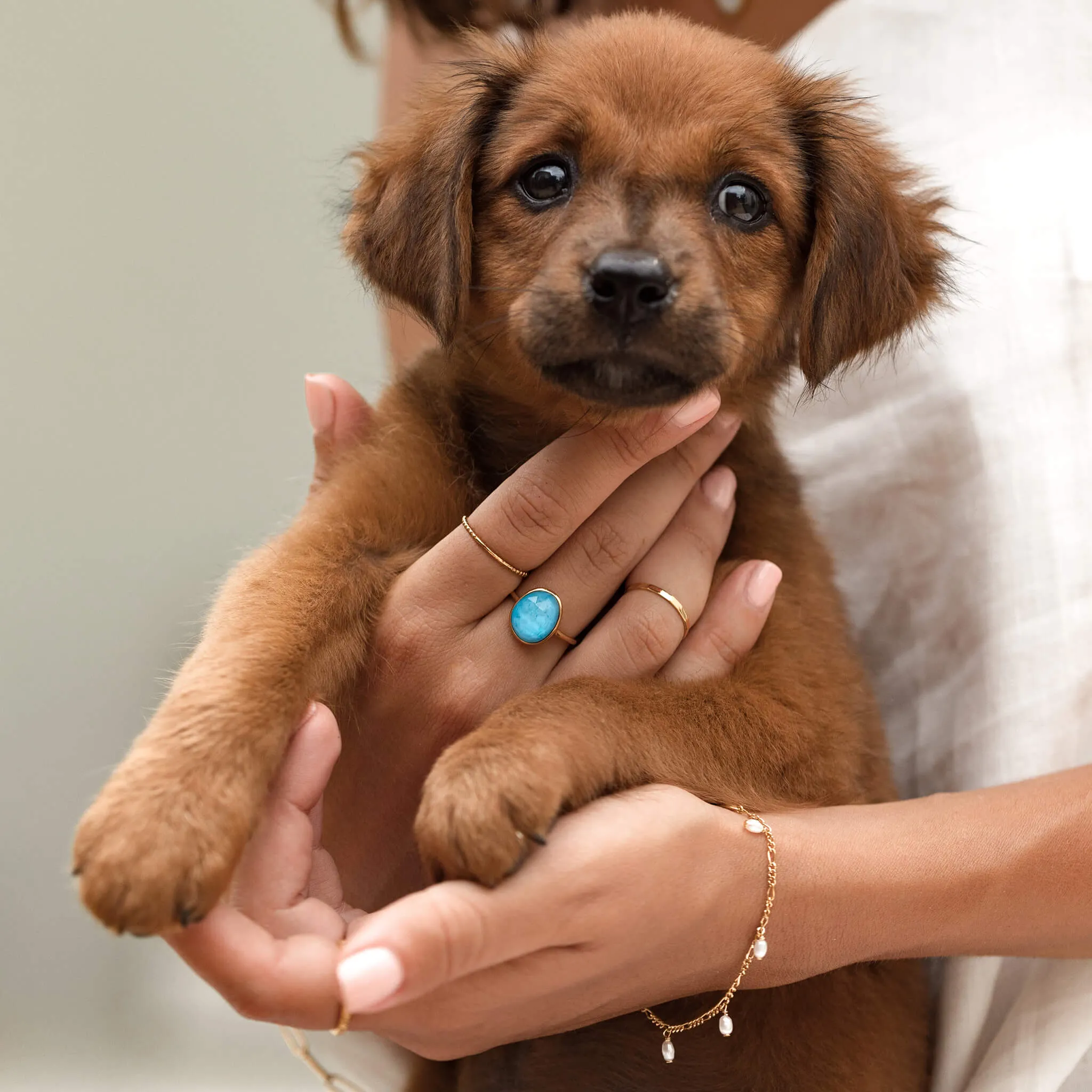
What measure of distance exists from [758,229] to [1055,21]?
3.50ft

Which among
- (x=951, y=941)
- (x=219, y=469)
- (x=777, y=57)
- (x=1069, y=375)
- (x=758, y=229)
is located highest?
(x=777, y=57)

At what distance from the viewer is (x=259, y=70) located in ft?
15.8

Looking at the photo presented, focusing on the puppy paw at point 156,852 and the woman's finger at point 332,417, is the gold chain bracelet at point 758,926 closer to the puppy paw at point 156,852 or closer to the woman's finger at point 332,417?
the puppy paw at point 156,852

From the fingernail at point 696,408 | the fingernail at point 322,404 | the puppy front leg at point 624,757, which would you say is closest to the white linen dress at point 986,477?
the puppy front leg at point 624,757

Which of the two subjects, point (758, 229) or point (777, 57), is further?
point (777, 57)

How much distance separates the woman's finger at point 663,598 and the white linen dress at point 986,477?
48 centimetres

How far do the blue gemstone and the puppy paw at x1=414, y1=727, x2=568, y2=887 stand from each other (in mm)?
422

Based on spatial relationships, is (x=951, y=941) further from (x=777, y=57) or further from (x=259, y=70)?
(x=259, y=70)

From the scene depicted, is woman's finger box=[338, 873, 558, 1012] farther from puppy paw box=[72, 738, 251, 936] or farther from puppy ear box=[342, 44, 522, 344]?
puppy ear box=[342, 44, 522, 344]

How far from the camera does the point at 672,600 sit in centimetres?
218

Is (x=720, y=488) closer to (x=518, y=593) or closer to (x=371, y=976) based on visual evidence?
(x=518, y=593)

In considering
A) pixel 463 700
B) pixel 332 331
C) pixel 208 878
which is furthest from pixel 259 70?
pixel 208 878

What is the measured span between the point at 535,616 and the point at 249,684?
0.56m

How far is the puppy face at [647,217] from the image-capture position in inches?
78.5
